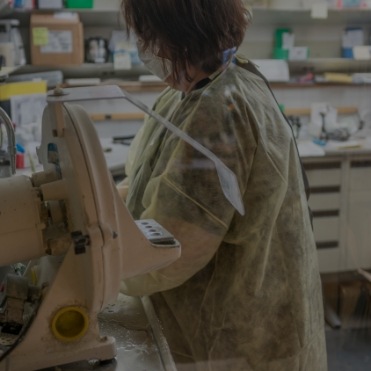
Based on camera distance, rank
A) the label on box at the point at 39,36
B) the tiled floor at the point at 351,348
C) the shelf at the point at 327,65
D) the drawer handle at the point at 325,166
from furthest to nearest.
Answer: the shelf at the point at 327,65, the drawer handle at the point at 325,166, the label on box at the point at 39,36, the tiled floor at the point at 351,348

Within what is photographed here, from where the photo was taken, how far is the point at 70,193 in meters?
0.66

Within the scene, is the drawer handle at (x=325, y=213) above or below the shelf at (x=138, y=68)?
below

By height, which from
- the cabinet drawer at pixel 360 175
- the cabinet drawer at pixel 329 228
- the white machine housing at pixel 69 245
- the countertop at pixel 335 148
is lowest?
the cabinet drawer at pixel 329 228

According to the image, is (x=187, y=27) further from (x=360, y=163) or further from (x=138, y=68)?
(x=360, y=163)

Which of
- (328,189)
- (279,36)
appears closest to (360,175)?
(328,189)

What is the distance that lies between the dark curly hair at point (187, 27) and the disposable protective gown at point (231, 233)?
5cm

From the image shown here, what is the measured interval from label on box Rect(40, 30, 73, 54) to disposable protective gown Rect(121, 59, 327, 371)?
161cm

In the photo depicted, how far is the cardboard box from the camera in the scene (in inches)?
94.2

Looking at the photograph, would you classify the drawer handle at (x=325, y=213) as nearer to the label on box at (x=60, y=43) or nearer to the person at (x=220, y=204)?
the label on box at (x=60, y=43)

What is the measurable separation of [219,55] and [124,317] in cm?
45

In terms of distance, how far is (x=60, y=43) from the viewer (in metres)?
2.60

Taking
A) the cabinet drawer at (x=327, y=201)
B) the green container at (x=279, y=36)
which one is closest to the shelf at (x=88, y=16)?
the green container at (x=279, y=36)

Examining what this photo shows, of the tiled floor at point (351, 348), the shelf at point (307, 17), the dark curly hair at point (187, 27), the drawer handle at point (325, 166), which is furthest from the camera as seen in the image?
the shelf at point (307, 17)

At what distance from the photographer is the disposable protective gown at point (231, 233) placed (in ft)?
2.85
